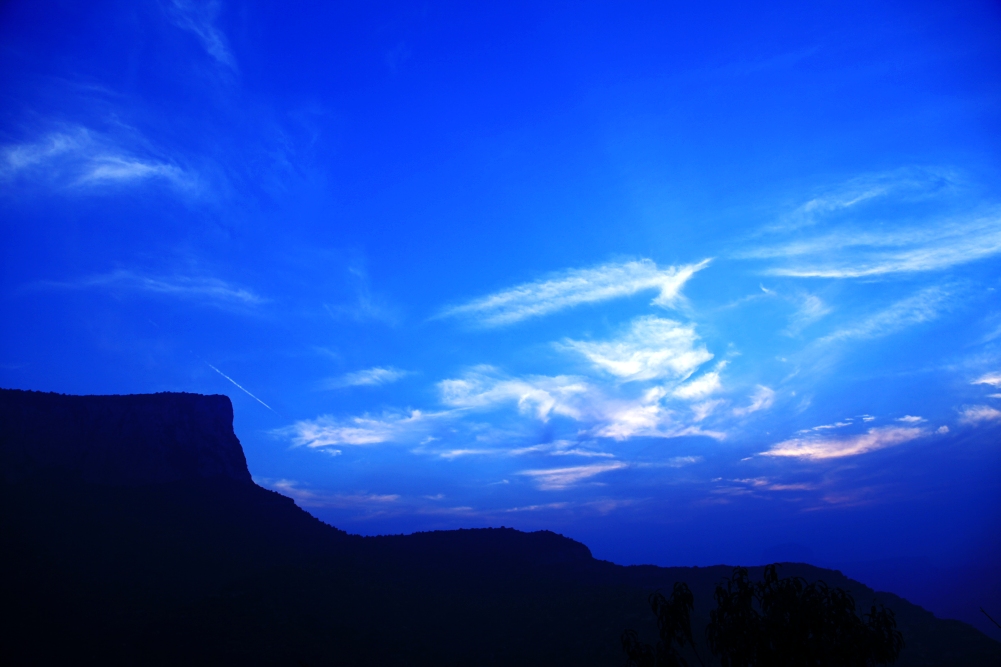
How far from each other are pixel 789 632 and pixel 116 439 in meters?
138

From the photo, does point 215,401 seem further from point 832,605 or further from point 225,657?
point 832,605

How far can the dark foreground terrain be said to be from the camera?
241 feet

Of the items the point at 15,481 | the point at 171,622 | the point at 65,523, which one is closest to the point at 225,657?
the point at 171,622

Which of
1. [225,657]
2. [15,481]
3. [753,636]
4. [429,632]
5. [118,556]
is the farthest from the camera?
[15,481]

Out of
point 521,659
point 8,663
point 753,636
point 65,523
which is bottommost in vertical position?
point 521,659

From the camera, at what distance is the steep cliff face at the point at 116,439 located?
354ft

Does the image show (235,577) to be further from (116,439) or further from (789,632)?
(789,632)

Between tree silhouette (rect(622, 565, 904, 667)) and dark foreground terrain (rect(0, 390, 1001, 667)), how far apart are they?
51.5 m

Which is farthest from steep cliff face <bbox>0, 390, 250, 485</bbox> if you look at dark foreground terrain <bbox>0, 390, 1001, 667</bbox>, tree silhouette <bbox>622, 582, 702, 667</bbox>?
tree silhouette <bbox>622, 582, 702, 667</bbox>

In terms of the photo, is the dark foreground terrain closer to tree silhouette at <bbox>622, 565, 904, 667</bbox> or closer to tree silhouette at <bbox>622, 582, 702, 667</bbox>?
tree silhouette at <bbox>622, 565, 904, 667</bbox>

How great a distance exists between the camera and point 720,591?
21.5 metres

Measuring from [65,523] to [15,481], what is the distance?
1569cm

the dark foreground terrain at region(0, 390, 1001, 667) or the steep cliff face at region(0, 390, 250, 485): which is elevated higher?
the steep cliff face at region(0, 390, 250, 485)

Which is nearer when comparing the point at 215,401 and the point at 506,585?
the point at 506,585
